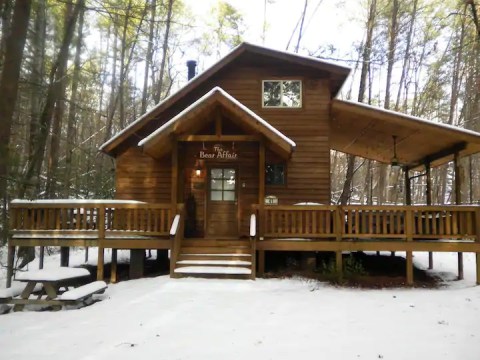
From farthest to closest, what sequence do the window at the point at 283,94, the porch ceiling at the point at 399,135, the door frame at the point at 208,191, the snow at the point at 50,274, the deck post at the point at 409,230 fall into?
the window at the point at 283,94 < the door frame at the point at 208,191 < the porch ceiling at the point at 399,135 < the deck post at the point at 409,230 < the snow at the point at 50,274

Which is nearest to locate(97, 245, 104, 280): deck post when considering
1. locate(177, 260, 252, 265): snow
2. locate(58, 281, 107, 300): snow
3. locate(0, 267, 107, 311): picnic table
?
locate(58, 281, 107, 300): snow

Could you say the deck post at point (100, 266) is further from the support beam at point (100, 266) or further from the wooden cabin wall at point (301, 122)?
the wooden cabin wall at point (301, 122)

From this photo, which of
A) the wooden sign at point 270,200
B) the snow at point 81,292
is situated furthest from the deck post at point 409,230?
the snow at point 81,292

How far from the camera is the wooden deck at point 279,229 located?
10.5 m

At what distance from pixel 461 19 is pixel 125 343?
24.0m

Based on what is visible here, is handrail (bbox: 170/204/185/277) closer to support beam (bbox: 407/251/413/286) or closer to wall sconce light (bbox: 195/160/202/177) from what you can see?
wall sconce light (bbox: 195/160/202/177)

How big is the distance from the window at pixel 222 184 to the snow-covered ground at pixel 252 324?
3.77 m

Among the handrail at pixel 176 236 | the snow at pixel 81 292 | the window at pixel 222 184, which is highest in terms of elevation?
the window at pixel 222 184

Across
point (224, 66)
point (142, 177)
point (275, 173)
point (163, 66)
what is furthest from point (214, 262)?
point (163, 66)

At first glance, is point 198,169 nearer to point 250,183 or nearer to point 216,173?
point 216,173

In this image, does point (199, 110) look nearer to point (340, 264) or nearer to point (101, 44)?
point (340, 264)

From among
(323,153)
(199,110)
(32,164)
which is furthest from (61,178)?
(323,153)

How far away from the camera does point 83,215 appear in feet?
35.8

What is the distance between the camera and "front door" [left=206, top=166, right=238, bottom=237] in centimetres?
1287
